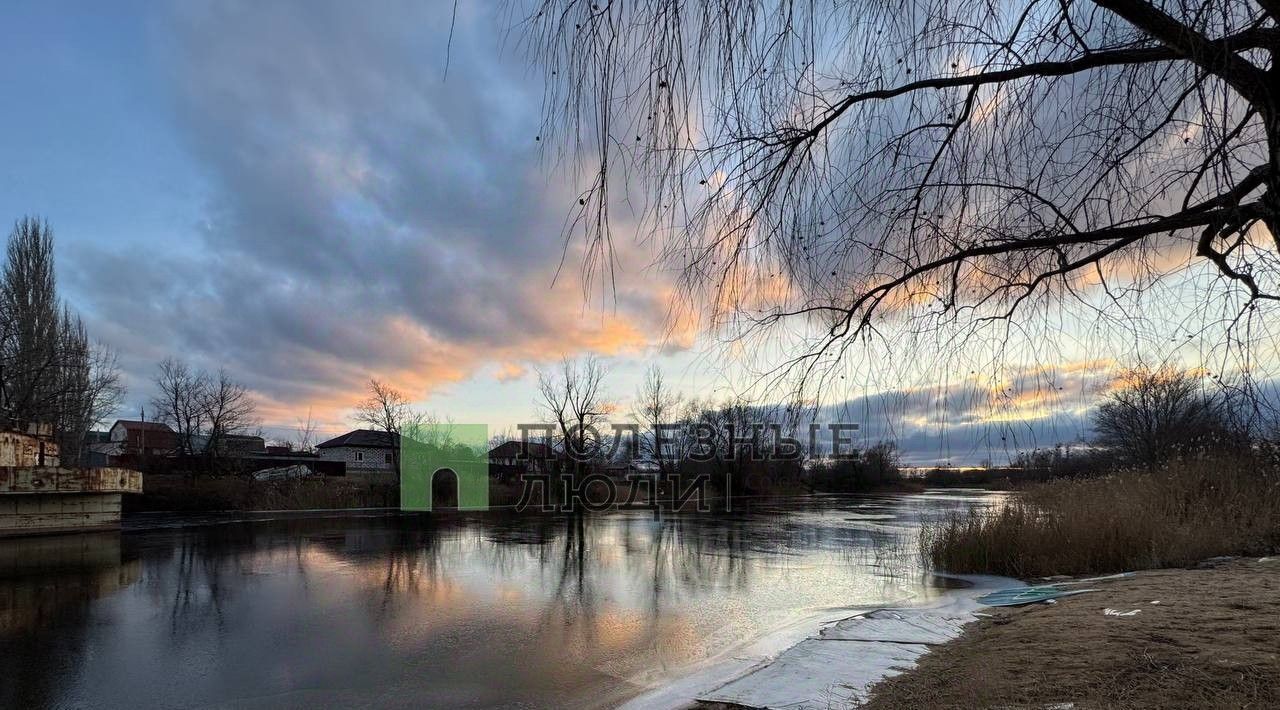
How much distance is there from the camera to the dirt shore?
404cm

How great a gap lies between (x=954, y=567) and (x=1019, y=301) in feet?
36.6

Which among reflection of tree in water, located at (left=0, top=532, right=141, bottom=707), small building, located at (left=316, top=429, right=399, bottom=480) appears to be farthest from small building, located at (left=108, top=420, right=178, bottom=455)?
reflection of tree in water, located at (left=0, top=532, right=141, bottom=707)

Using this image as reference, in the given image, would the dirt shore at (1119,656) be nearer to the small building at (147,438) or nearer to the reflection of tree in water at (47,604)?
the reflection of tree in water at (47,604)

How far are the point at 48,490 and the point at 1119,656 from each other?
79.3 ft

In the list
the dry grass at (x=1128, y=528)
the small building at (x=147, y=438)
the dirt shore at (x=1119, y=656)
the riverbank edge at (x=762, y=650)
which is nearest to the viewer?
the dirt shore at (x=1119, y=656)

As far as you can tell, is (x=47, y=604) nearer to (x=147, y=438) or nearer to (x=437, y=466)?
(x=437, y=466)

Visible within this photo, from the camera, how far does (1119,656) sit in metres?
5.00

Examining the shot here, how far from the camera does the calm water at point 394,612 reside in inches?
247

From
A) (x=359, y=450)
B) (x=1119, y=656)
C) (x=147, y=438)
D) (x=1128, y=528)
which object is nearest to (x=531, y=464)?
(x=359, y=450)

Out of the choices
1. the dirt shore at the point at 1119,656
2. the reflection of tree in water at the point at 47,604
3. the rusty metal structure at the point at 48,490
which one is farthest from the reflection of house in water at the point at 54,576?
the dirt shore at the point at 1119,656

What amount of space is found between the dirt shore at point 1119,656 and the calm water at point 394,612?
2.44 m

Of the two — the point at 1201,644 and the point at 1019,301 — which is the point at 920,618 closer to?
the point at 1201,644

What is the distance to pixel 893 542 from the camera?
19.1 metres

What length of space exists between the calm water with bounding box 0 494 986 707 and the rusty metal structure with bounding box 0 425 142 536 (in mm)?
1611
